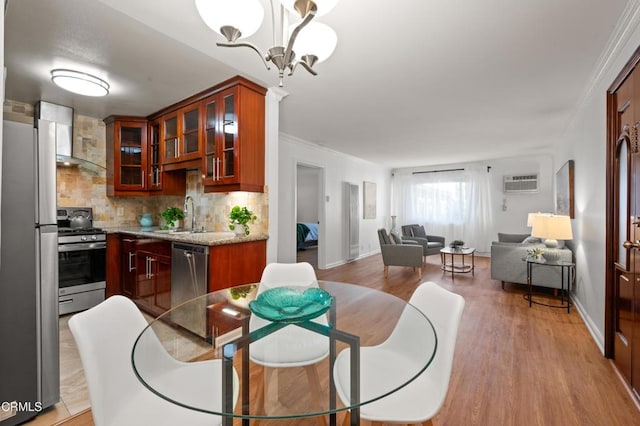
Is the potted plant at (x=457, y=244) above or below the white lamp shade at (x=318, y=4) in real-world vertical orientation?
below

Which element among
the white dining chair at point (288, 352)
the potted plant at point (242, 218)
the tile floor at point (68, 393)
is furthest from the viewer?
the potted plant at point (242, 218)

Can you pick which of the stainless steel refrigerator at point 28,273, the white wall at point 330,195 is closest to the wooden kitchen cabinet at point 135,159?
the white wall at point 330,195

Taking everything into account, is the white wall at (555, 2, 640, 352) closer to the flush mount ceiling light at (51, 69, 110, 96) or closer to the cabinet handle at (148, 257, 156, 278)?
the flush mount ceiling light at (51, 69, 110, 96)

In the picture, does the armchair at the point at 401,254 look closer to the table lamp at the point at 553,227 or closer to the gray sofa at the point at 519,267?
the gray sofa at the point at 519,267

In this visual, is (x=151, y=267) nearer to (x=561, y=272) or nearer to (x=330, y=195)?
(x=330, y=195)

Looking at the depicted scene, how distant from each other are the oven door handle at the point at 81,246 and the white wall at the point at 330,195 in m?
2.14

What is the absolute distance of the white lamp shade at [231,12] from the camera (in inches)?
46.6

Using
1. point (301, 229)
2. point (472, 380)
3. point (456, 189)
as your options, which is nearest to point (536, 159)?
point (456, 189)

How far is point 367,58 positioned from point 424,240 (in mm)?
4381

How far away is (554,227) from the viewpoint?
3248mm

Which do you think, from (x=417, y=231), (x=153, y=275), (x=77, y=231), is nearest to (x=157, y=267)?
(x=153, y=275)

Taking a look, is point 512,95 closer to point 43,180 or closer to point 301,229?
point 43,180

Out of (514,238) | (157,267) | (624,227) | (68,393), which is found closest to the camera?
(68,393)

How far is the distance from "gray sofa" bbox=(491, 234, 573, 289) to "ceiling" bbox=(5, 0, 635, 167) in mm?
1742
